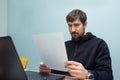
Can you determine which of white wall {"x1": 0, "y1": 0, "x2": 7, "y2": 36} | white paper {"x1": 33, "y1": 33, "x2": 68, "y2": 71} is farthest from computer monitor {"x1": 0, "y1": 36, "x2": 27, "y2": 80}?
white wall {"x1": 0, "y1": 0, "x2": 7, "y2": 36}

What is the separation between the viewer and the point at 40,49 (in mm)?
1289

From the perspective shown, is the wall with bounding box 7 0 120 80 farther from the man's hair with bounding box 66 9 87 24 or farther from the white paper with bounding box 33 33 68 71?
the white paper with bounding box 33 33 68 71

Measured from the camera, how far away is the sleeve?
129cm

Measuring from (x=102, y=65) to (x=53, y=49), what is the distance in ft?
1.40

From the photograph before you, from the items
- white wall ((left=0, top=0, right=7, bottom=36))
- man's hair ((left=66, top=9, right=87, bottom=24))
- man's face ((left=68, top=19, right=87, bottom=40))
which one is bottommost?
white wall ((left=0, top=0, right=7, bottom=36))

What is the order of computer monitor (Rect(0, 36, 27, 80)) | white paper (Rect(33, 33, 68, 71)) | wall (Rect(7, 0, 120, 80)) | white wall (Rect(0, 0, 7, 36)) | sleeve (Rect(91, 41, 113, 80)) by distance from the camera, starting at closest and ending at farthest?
computer monitor (Rect(0, 36, 27, 80)) → white paper (Rect(33, 33, 68, 71)) → sleeve (Rect(91, 41, 113, 80)) → wall (Rect(7, 0, 120, 80)) → white wall (Rect(0, 0, 7, 36))

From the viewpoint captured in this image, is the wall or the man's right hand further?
the wall

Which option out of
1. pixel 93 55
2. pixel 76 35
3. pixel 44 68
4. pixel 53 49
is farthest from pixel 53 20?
pixel 53 49

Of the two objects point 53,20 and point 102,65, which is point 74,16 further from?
point 53,20

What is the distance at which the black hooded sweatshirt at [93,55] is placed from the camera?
1377 millimetres

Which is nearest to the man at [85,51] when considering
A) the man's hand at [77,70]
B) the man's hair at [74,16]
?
the man's hair at [74,16]

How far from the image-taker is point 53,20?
3016 mm

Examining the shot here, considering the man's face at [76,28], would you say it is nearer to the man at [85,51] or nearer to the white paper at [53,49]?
the man at [85,51]

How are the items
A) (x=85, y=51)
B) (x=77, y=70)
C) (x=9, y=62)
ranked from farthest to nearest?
1. (x=85, y=51)
2. (x=77, y=70)
3. (x=9, y=62)
